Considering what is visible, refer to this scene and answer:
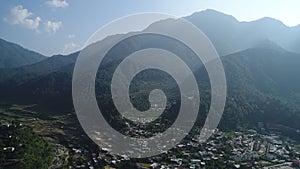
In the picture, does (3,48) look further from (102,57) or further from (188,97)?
(188,97)

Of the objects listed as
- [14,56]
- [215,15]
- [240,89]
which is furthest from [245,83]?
[14,56]

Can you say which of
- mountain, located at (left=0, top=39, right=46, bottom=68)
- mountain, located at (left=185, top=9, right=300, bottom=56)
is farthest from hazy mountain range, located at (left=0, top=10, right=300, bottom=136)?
mountain, located at (left=0, top=39, right=46, bottom=68)

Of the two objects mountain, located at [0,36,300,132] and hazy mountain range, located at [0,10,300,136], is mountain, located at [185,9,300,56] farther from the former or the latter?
mountain, located at [0,36,300,132]

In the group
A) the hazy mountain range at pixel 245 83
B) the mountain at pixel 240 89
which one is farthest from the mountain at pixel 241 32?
the mountain at pixel 240 89

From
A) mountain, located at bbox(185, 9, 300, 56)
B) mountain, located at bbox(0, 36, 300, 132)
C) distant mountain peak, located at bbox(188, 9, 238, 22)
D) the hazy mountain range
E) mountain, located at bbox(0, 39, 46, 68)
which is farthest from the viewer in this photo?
mountain, located at bbox(0, 39, 46, 68)

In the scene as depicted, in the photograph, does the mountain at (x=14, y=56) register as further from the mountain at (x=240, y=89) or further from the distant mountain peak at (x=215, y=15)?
the distant mountain peak at (x=215, y=15)
